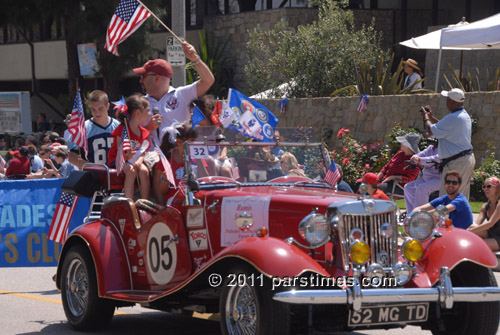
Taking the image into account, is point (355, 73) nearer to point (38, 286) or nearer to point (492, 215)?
point (492, 215)

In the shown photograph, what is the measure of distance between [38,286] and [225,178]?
4136 mm

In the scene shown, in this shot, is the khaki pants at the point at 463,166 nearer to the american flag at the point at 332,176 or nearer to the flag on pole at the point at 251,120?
the flag on pole at the point at 251,120

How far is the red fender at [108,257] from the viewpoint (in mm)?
7695

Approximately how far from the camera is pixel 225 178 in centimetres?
750

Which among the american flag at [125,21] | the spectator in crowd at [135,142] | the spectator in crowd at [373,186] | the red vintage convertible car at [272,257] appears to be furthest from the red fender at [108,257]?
the spectator in crowd at [373,186]

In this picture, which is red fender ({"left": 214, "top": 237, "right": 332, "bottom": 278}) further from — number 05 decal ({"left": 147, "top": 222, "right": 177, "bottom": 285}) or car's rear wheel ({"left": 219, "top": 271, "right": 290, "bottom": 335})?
number 05 decal ({"left": 147, "top": 222, "right": 177, "bottom": 285})

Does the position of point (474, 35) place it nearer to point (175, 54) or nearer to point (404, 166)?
point (404, 166)

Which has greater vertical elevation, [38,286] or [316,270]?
[316,270]

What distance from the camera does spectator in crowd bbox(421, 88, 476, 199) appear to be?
470 inches

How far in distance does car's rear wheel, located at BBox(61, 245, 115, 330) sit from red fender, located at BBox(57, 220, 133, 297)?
144 mm

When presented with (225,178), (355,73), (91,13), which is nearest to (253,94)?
(355,73)

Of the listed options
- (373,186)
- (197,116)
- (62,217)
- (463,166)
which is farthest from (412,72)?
(197,116)

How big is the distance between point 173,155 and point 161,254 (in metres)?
1.06

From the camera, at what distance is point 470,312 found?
22.2 feet
